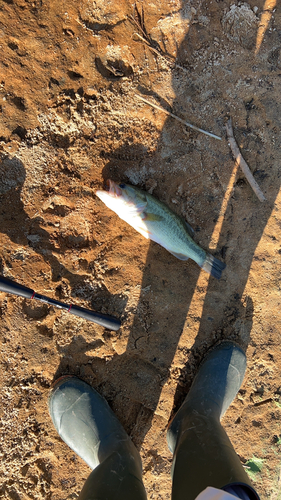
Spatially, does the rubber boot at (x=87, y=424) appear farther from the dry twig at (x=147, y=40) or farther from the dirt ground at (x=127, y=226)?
the dry twig at (x=147, y=40)

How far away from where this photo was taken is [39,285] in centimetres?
335

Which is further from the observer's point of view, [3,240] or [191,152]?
[191,152]

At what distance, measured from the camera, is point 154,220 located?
3.39m

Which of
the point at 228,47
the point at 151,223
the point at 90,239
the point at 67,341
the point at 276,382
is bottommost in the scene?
the point at 67,341

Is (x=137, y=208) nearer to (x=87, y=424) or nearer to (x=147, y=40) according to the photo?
(x=147, y=40)

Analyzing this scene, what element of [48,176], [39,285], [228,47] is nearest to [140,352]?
[39,285]

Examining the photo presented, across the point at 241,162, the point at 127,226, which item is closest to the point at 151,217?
the point at 127,226

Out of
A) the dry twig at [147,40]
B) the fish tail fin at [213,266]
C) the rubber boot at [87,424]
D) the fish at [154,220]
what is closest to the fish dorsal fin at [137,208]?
the fish at [154,220]

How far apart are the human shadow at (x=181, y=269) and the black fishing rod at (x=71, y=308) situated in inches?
12.8

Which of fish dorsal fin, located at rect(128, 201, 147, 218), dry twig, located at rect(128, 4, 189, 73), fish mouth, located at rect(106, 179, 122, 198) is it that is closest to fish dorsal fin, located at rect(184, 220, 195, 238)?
fish dorsal fin, located at rect(128, 201, 147, 218)

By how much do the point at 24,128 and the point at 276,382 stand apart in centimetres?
450

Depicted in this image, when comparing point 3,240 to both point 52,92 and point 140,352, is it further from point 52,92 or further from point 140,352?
point 140,352

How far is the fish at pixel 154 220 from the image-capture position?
3.28 m

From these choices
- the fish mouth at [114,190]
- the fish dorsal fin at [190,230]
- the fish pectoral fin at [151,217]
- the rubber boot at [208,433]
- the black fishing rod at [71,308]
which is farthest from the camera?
the fish dorsal fin at [190,230]
